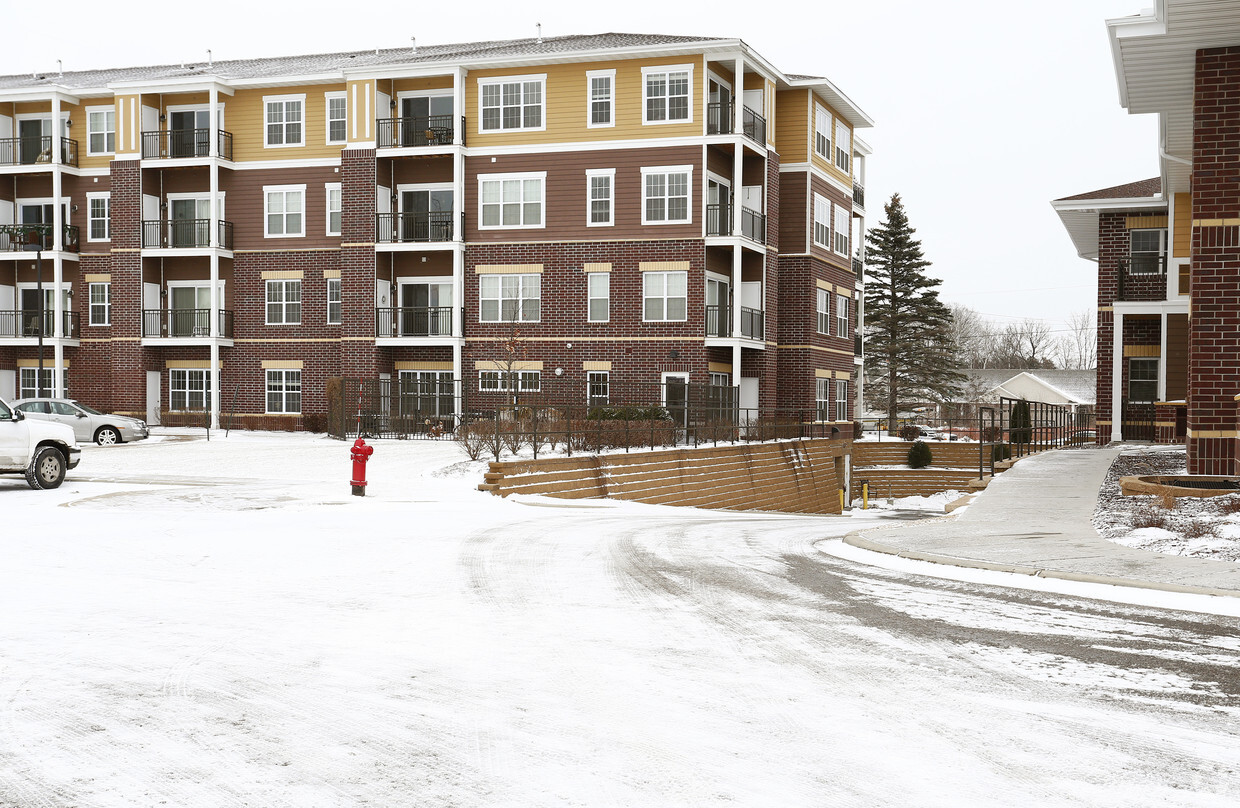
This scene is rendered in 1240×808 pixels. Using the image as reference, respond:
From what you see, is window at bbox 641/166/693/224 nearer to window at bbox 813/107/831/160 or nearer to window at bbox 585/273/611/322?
A: window at bbox 585/273/611/322

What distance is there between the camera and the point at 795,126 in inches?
1700

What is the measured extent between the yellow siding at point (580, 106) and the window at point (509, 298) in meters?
5.05

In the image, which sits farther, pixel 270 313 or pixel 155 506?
pixel 270 313

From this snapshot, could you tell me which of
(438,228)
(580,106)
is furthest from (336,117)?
(580,106)

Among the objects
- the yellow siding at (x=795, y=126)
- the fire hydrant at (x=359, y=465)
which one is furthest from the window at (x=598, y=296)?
the fire hydrant at (x=359, y=465)

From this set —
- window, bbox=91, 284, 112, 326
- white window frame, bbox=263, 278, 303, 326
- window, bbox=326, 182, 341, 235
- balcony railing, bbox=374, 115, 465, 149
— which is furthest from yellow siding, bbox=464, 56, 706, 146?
window, bbox=91, 284, 112, 326

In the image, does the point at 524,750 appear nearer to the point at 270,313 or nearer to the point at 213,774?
the point at 213,774

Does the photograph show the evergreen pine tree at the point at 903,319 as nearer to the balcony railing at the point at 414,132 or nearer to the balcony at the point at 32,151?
the balcony railing at the point at 414,132

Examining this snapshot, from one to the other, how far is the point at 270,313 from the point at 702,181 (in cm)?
1875

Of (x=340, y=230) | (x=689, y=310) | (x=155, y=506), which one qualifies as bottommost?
(x=155, y=506)

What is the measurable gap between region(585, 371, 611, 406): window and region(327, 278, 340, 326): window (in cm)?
1128

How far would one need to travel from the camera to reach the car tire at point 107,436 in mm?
33812

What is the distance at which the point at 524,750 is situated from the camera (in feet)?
17.6

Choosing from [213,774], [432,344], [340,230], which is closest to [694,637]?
[213,774]
